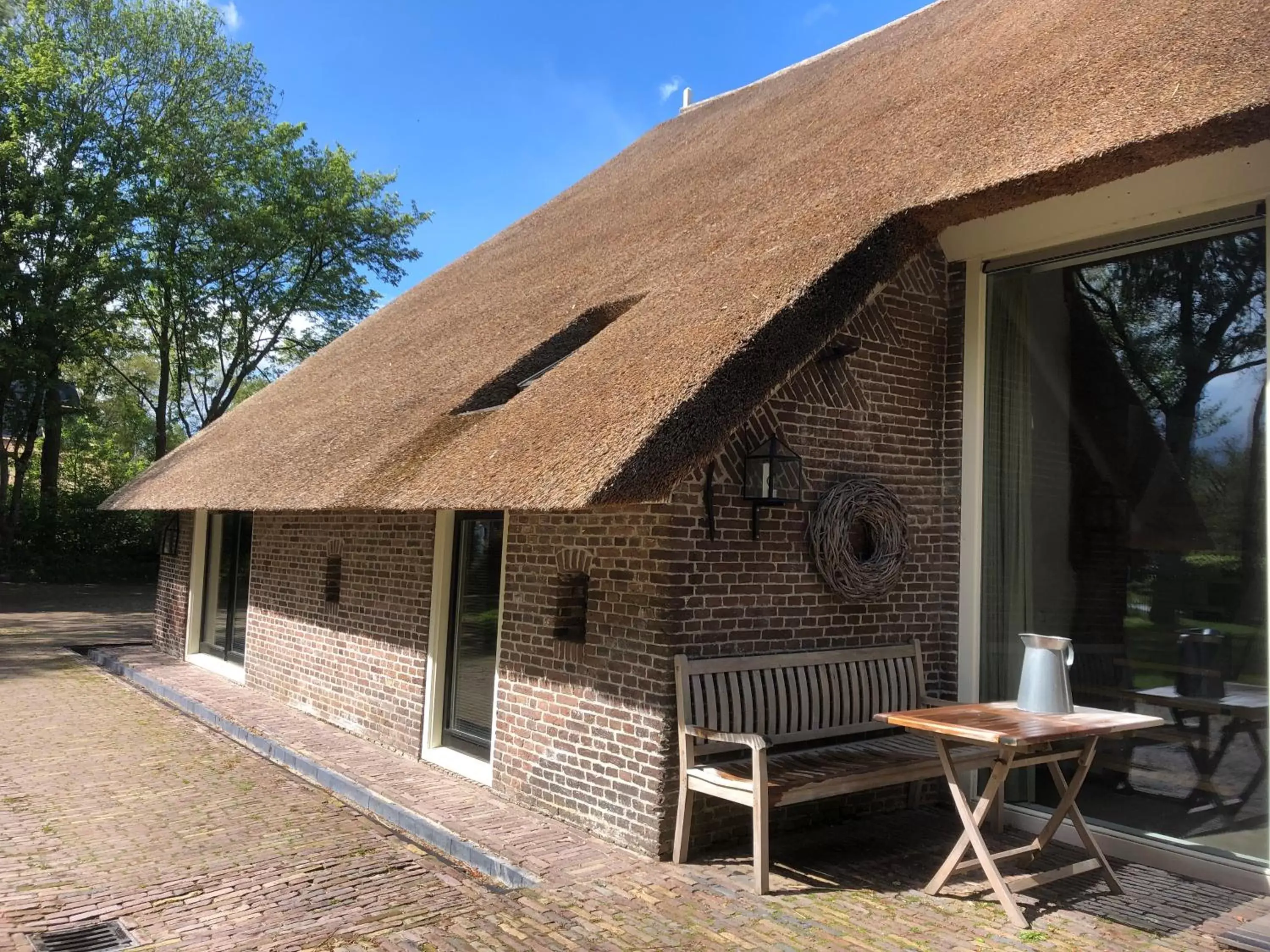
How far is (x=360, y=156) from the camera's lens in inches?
1005

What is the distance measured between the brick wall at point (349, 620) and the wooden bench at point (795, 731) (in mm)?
2857

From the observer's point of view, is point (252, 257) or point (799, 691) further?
point (252, 257)

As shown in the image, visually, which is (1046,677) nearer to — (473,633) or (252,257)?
(473,633)

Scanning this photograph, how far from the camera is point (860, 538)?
558 centimetres

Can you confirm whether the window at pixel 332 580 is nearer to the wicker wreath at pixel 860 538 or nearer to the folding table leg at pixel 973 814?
the wicker wreath at pixel 860 538

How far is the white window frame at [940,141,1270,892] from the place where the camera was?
447cm

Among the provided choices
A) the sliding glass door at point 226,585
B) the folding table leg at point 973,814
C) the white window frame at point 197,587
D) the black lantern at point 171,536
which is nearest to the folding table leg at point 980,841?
the folding table leg at point 973,814

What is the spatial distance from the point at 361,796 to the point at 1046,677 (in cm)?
404

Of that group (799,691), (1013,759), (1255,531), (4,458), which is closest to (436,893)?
(799,691)

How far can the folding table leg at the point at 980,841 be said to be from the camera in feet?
13.2

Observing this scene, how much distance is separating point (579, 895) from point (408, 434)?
11.1ft

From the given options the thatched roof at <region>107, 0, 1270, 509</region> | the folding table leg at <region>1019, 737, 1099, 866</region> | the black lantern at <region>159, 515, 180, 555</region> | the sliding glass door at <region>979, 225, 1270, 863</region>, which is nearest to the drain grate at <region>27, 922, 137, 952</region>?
the thatched roof at <region>107, 0, 1270, 509</region>

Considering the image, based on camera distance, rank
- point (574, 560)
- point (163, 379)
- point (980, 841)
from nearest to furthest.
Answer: point (980, 841) < point (574, 560) < point (163, 379)

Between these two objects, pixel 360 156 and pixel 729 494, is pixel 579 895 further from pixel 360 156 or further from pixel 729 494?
pixel 360 156
